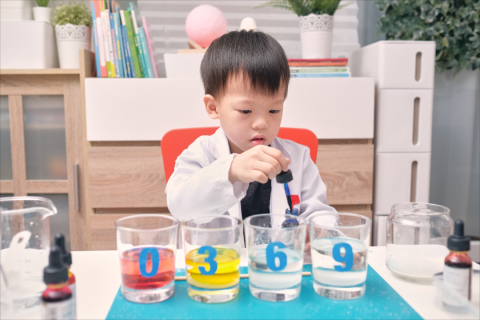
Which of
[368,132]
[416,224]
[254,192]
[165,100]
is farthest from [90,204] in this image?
[416,224]

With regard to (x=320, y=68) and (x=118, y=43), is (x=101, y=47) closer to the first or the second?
(x=118, y=43)

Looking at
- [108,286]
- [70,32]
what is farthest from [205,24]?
[108,286]

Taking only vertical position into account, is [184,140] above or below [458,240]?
above

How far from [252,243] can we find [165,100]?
124cm

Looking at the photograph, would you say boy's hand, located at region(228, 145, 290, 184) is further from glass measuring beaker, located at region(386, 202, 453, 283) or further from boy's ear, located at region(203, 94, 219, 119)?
boy's ear, located at region(203, 94, 219, 119)

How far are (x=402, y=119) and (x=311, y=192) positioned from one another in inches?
35.1

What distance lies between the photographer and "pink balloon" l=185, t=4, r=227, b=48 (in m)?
1.80

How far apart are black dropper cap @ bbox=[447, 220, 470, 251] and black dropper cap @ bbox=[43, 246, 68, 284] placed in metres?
0.46

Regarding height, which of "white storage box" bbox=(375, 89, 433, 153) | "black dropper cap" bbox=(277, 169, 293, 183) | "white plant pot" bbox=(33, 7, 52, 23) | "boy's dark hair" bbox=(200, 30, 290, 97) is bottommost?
"black dropper cap" bbox=(277, 169, 293, 183)

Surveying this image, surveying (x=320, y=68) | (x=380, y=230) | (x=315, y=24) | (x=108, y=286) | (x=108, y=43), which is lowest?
(x=380, y=230)

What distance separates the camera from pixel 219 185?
2.50 ft

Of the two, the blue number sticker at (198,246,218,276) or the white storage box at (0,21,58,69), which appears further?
the white storage box at (0,21,58,69)

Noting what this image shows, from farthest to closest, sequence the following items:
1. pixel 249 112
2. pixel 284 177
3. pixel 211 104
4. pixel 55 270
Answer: pixel 211 104
pixel 249 112
pixel 284 177
pixel 55 270

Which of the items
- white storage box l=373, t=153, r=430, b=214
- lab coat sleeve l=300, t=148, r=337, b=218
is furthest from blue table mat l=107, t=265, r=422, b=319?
white storage box l=373, t=153, r=430, b=214
